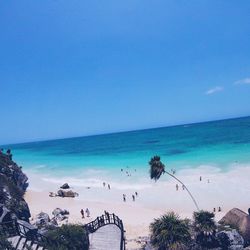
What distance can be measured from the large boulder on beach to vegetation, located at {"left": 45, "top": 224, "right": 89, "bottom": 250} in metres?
12.0

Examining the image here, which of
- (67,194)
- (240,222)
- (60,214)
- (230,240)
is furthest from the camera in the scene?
(67,194)

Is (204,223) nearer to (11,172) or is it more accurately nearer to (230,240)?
(230,240)

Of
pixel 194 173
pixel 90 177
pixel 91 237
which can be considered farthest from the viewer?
pixel 90 177

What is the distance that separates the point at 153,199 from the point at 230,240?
21.6 m

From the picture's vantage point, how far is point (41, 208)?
43438 mm

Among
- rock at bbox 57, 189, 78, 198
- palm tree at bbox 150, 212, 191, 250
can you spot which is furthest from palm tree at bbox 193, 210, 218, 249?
rock at bbox 57, 189, 78, 198

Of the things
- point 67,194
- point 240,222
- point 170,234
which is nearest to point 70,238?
point 170,234

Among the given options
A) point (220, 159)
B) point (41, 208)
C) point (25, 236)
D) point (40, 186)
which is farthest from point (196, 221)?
point (220, 159)

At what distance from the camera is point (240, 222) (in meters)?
25.0

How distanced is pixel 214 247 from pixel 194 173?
120ft

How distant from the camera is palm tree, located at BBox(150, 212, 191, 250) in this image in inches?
824

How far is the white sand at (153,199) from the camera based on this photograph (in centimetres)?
3612

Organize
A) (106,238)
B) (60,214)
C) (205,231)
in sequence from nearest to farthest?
(205,231) < (106,238) < (60,214)

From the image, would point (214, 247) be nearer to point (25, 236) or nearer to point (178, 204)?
point (25, 236)
